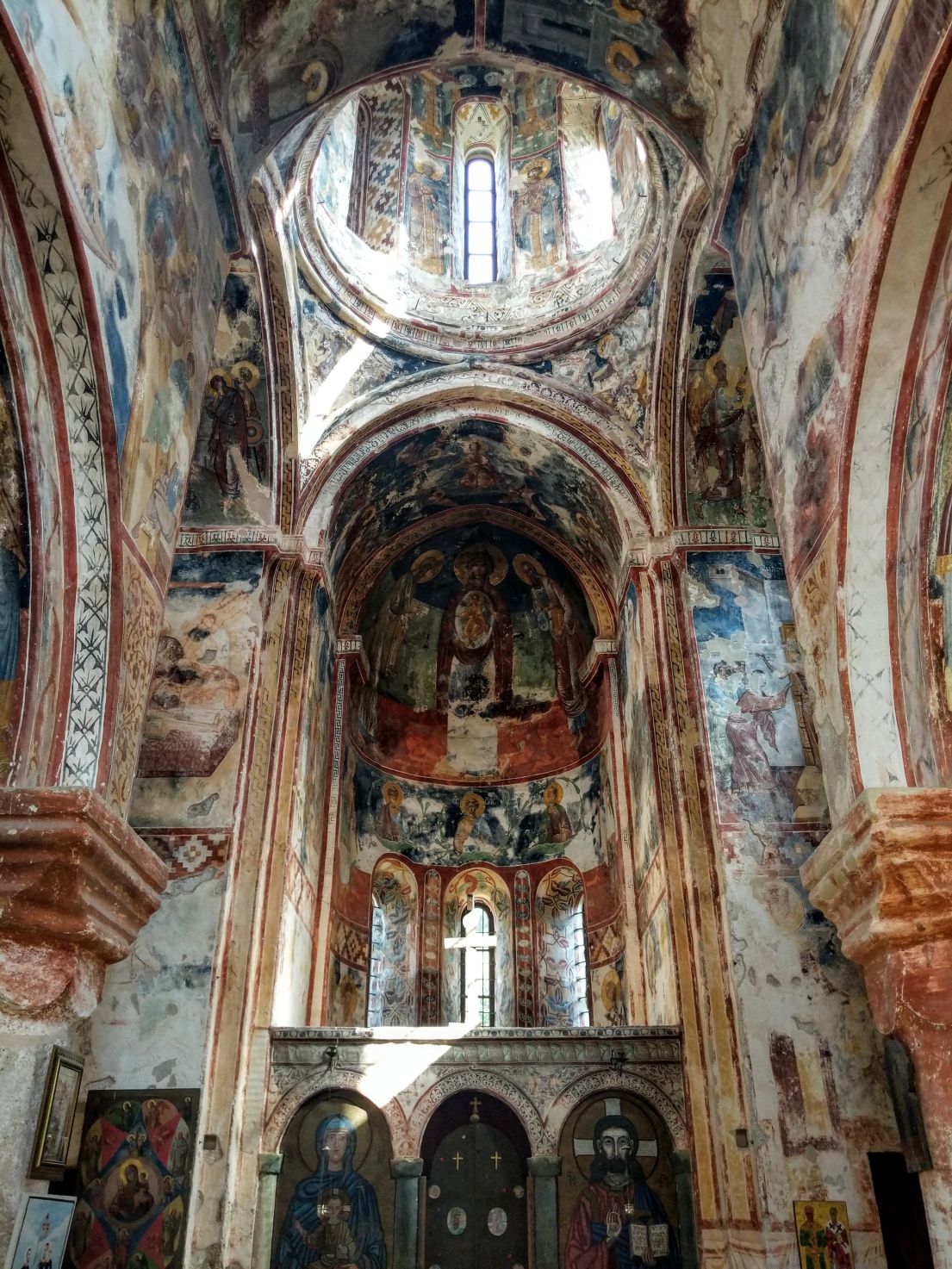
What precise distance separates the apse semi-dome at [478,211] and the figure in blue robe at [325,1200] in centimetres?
984

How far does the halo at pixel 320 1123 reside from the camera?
10617 mm

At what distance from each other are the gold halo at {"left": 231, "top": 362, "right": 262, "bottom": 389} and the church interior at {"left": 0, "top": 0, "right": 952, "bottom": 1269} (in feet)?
0.13

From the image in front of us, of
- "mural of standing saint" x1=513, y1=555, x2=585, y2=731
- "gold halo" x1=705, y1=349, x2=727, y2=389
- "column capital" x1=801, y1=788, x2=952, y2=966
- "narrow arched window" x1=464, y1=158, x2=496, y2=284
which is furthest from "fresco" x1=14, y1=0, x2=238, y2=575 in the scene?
"mural of standing saint" x1=513, y1=555, x2=585, y2=731

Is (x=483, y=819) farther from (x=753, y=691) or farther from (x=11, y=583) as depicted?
(x=11, y=583)

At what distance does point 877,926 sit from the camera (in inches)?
238

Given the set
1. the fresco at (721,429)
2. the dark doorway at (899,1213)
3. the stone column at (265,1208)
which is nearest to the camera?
the dark doorway at (899,1213)

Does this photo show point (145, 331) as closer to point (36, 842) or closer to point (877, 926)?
point (36, 842)

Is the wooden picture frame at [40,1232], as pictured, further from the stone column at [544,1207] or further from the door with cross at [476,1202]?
the stone column at [544,1207]

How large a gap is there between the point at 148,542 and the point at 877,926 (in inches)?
203

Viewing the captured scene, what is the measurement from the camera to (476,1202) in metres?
10.6

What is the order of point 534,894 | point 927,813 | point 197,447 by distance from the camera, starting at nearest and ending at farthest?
point 927,813, point 197,447, point 534,894

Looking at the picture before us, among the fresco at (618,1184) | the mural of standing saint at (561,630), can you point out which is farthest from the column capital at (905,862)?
the mural of standing saint at (561,630)

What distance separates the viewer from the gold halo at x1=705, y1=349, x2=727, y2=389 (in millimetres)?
12703

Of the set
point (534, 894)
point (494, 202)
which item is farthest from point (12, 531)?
point (494, 202)
